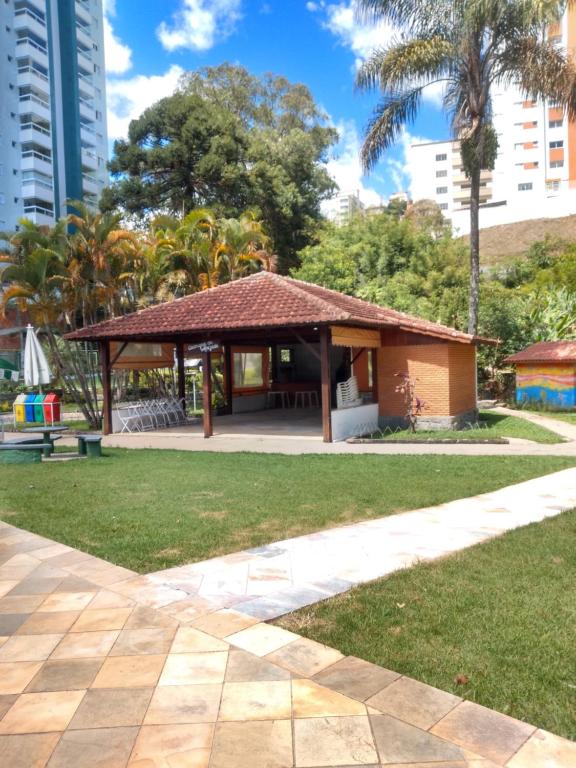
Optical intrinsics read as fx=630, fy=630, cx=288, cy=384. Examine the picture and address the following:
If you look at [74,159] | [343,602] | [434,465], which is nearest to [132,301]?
[434,465]

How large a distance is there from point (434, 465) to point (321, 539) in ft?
16.3

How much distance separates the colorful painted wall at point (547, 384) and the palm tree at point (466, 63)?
109 inches

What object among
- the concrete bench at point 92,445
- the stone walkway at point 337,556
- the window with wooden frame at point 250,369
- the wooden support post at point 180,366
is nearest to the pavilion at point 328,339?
the wooden support post at point 180,366

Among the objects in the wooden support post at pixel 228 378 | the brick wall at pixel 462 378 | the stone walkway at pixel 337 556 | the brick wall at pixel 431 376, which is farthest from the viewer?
the wooden support post at pixel 228 378

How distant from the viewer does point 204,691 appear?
3.35 meters

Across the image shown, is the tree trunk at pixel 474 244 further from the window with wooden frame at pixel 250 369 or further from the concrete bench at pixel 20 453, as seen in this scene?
the concrete bench at pixel 20 453

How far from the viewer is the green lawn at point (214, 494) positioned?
6.38 m

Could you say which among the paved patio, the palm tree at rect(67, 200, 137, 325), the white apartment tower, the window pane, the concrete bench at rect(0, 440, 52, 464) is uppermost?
the white apartment tower

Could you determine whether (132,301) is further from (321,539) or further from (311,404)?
(321,539)

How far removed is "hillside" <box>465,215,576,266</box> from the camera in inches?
1970

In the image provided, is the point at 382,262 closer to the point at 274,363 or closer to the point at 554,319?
the point at 274,363

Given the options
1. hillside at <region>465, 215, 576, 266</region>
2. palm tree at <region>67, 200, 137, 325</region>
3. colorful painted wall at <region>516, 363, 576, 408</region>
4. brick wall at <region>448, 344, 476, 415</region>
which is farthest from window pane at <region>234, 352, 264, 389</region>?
hillside at <region>465, 215, 576, 266</region>

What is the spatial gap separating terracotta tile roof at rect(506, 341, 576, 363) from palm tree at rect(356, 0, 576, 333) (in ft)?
6.84

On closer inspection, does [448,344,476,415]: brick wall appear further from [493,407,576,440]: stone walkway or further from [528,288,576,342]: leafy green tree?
[528,288,576,342]: leafy green tree
